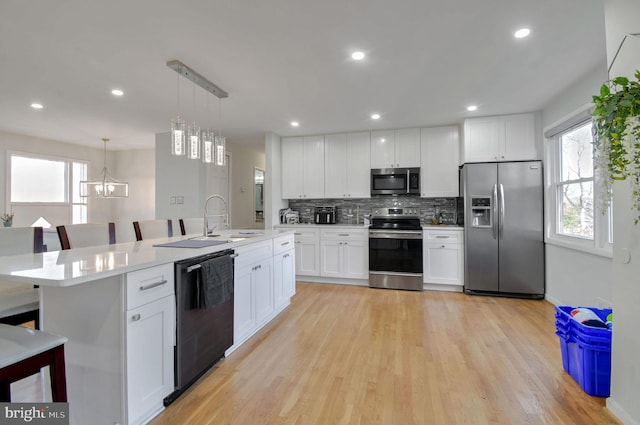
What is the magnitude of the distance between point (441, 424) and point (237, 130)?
15.0 feet

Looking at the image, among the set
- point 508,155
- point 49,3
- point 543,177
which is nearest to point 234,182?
point 49,3

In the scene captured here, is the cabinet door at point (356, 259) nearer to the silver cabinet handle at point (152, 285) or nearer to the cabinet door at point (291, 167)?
the cabinet door at point (291, 167)

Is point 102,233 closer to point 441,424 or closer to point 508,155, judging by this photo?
point 441,424

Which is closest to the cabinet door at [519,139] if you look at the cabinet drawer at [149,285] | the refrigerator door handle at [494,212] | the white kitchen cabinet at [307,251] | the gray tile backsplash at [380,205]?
the refrigerator door handle at [494,212]

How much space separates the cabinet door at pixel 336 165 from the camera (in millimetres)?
4898

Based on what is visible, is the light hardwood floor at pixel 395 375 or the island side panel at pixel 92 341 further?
the light hardwood floor at pixel 395 375

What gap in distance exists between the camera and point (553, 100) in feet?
11.3

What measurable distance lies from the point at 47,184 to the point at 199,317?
596 centimetres

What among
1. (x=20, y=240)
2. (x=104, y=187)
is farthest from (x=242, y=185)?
(x=20, y=240)

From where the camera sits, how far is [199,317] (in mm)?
1938

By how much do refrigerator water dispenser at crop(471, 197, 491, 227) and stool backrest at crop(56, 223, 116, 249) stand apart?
4.11 m

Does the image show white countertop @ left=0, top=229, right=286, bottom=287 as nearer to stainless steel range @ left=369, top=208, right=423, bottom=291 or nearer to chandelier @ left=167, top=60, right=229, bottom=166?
chandelier @ left=167, top=60, right=229, bottom=166

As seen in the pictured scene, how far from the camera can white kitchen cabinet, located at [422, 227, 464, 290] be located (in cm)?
412

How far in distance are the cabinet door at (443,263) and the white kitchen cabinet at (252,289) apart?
236 centimetres
